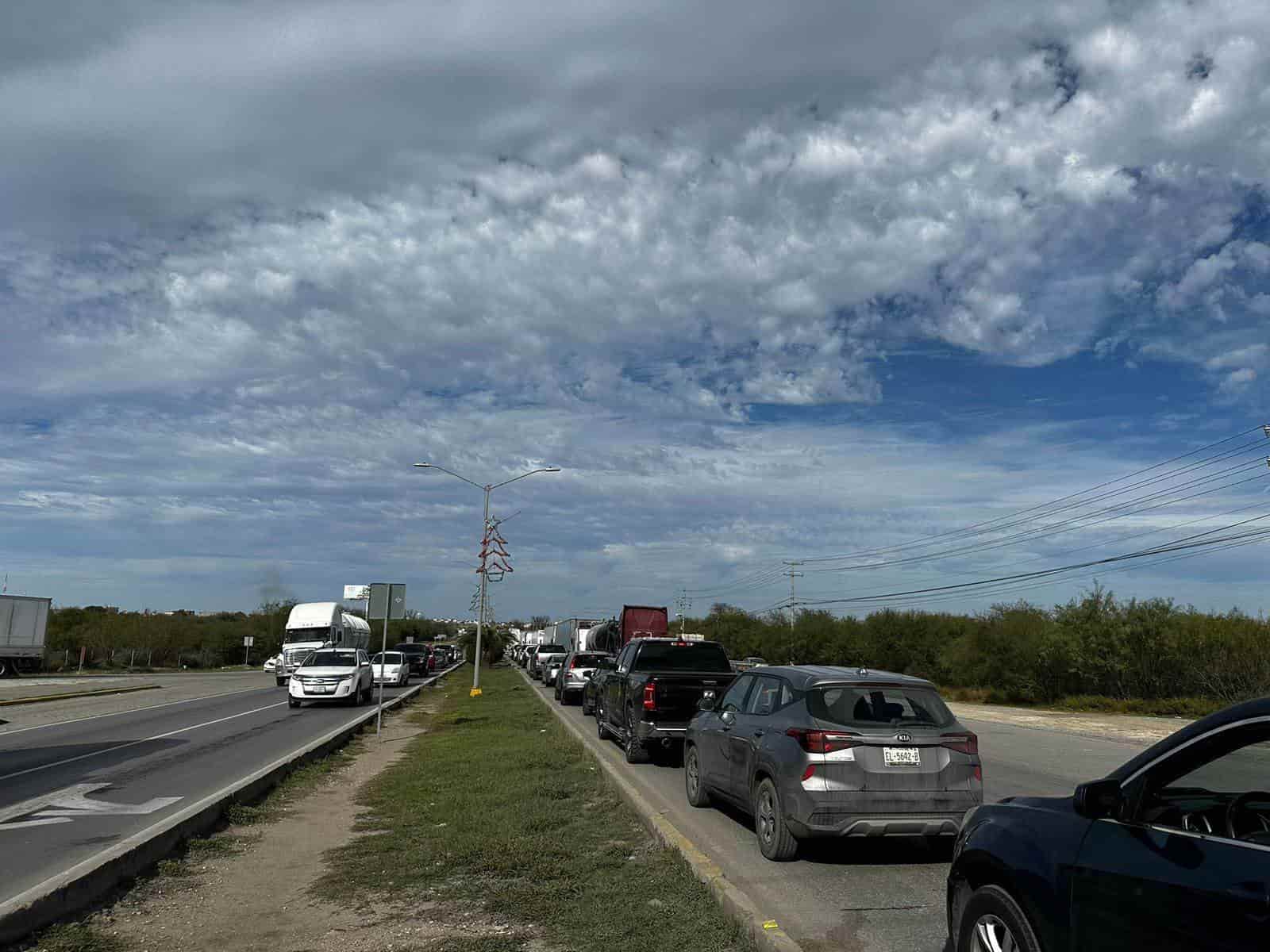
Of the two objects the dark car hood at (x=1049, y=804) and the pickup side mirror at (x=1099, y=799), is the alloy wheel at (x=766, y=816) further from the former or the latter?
the pickup side mirror at (x=1099, y=799)

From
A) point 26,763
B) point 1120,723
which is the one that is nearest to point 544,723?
point 26,763

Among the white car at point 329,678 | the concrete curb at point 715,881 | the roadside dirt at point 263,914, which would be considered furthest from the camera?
the white car at point 329,678

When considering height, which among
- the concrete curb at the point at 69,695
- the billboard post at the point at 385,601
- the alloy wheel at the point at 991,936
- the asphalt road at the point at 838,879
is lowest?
the concrete curb at the point at 69,695

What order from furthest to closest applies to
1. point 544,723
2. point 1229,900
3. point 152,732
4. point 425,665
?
1. point 425,665
2. point 544,723
3. point 152,732
4. point 1229,900

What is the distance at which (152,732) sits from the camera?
1977 cm

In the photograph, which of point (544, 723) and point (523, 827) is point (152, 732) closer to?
point (544, 723)

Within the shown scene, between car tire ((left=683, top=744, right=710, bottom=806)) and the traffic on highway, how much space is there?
2 cm

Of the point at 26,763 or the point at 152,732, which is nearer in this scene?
the point at 26,763

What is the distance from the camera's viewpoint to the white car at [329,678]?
26234 mm

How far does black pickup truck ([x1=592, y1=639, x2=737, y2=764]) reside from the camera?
13.7 meters

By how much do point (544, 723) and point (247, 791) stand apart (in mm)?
10964

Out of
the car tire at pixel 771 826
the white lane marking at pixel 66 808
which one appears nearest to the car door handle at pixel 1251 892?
the car tire at pixel 771 826

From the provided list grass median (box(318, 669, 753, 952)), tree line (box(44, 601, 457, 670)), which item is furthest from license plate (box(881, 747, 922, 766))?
tree line (box(44, 601, 457, 670))

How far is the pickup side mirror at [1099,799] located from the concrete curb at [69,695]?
99.9 ft
